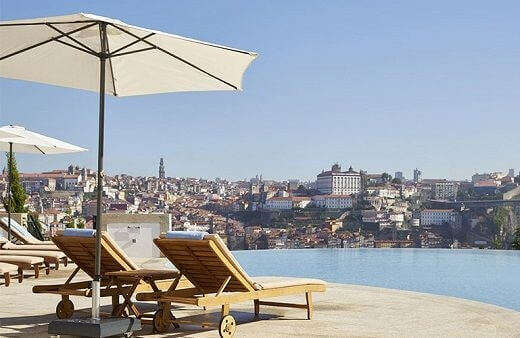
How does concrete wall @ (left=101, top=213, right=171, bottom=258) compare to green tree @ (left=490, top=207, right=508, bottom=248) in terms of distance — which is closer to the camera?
concrete wall @ (left=101, top=213, right=171, bottom=258)

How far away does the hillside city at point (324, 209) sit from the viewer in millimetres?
31672

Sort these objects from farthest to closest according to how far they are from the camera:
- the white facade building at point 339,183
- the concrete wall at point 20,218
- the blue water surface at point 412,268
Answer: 1. the white facade building at point 339,183
2. the concrete wall at point 20,218
3. the blue water surface at point 412,268

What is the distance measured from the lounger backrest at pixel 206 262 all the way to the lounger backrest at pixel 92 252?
21.2 inches

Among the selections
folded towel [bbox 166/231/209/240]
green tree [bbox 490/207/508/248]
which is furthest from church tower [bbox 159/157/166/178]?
folded towel [bbox 166/231/209/240]

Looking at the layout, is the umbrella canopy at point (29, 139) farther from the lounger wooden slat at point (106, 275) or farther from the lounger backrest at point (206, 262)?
the lounger backrest at point (206, 262)

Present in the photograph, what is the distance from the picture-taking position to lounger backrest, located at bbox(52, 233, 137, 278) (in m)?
6.65

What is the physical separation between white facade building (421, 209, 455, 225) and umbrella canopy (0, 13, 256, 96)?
98.0 ft

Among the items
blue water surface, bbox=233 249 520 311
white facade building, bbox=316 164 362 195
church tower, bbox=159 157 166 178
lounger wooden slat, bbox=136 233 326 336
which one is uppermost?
church tower, bbox=159 157 166 178

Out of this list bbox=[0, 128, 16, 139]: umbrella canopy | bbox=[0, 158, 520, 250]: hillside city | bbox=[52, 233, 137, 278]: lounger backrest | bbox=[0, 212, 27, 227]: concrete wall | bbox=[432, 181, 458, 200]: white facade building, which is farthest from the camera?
bbox=[432, 181, 458, 200]: white facade building

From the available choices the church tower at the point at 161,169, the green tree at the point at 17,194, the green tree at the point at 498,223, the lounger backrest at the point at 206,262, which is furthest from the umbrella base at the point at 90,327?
the church tower at the point at 161,169

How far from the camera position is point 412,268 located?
1638 cm

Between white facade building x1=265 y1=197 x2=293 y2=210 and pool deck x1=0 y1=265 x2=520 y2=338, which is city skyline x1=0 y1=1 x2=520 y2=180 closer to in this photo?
white facade building x1=265 y1=197 x2=293 y2=210

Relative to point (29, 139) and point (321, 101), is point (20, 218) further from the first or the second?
point (321, 101)

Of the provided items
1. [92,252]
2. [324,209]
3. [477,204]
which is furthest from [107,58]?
[477,204]
